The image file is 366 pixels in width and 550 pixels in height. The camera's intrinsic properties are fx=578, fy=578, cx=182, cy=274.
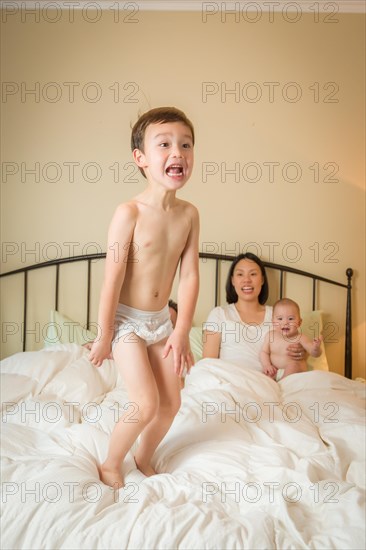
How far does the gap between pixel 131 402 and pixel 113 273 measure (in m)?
0.32

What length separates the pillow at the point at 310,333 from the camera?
269 cm

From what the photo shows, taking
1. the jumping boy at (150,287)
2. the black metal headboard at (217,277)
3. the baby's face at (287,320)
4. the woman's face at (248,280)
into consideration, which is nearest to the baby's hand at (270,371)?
the baby's face at (287,320)

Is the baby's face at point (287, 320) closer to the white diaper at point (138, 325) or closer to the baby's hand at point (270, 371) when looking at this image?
the baby's hand at point (270, 371)

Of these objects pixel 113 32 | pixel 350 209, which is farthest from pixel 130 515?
pixel 113 32

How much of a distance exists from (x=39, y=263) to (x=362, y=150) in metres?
1.73

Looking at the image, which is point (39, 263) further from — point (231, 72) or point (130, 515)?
point (130, 515)

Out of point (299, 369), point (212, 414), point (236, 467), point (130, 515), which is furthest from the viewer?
point (299, 369)

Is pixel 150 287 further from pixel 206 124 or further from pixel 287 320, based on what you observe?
pixel 206 124

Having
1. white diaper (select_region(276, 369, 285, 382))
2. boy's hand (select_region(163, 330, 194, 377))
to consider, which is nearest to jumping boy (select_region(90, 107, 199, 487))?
boy's hand (select_region(163, 330, 194, 377))

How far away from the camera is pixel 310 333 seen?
282 cm

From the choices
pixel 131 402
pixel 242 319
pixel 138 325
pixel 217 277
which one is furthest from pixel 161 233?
pixel 217 277

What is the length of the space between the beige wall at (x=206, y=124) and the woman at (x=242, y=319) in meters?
0.22

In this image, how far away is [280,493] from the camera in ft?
4.28

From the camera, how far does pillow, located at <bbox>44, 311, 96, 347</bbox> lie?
2.78 meters
